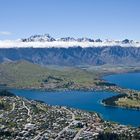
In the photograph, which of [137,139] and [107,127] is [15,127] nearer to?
[107,127]

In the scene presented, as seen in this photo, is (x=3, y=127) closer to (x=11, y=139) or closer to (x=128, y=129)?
(x=11, y=139)

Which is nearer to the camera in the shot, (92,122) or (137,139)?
(137,139)

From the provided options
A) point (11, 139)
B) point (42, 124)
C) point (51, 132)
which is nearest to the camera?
point (11, 139)

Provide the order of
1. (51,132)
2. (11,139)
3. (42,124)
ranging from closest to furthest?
(11,139)
(51,132)
(42,124)

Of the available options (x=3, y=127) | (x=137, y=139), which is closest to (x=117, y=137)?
(x=137, y=139)

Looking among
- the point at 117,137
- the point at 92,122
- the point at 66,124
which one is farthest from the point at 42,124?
the point at 117,137

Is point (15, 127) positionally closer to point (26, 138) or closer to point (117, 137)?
point (26, 138)

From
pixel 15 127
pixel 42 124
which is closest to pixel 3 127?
pixel 15 127
